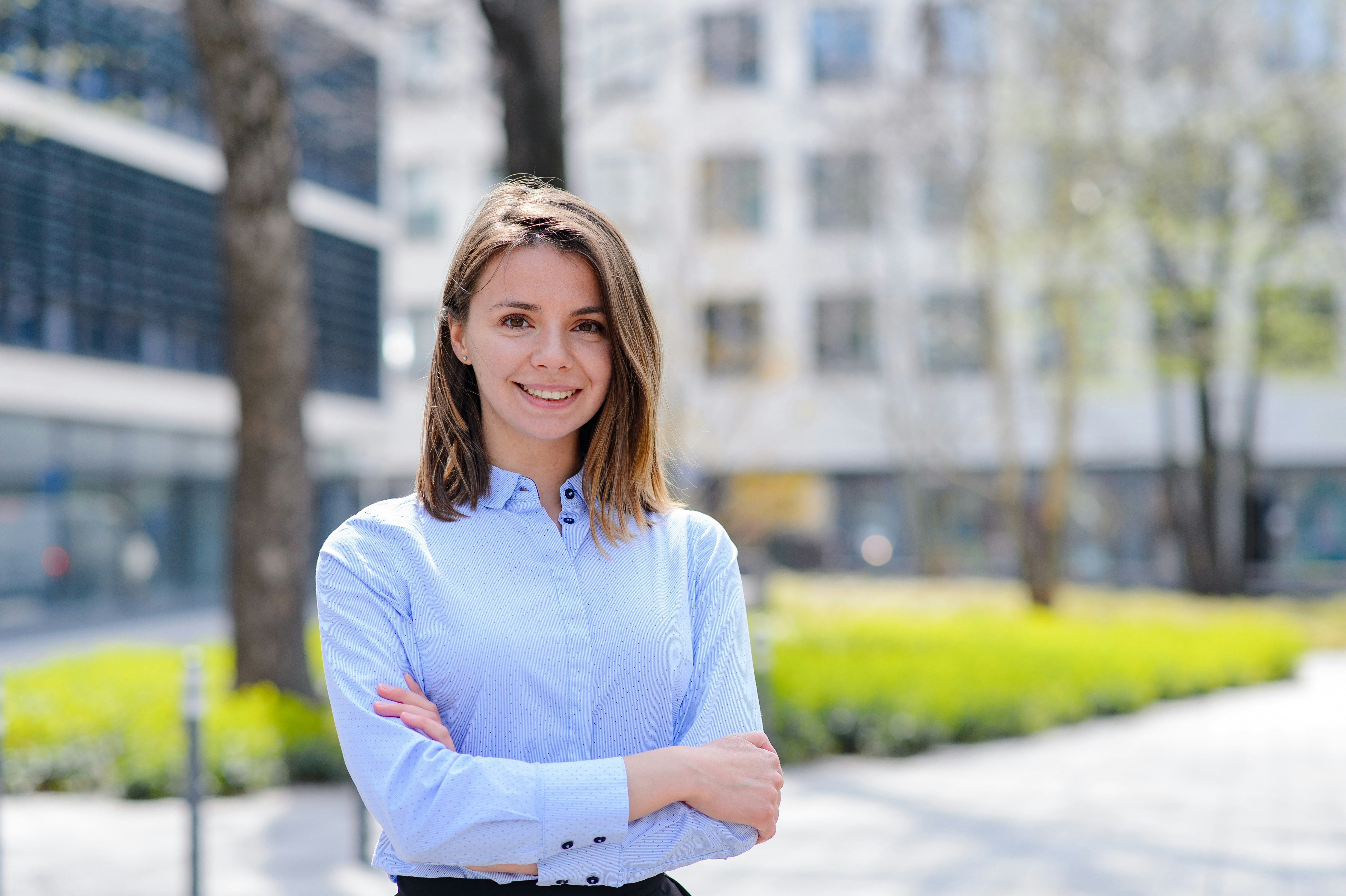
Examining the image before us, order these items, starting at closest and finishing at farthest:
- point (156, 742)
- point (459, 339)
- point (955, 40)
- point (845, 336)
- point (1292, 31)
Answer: point (459, 339), point (156, 742), point (1292, 31), point (955, 40), point (845, 336)

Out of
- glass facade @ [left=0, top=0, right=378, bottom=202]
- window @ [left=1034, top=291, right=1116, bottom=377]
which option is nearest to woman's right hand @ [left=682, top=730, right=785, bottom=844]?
glass facade @ [left=0, top=0, right=378, bottom=202]

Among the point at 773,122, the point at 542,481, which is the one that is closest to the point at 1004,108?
the point at 773,122

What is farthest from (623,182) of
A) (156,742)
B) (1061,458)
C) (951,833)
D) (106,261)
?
(951,833)

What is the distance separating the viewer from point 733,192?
31969 mm

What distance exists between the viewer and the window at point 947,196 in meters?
19.2

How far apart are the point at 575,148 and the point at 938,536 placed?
1206cm

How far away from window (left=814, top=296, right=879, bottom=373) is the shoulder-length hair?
99.7 feet

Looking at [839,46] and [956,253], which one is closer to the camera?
[956,253]

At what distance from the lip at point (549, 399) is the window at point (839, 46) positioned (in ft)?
71.2

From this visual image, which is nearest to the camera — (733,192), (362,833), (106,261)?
(362,833)

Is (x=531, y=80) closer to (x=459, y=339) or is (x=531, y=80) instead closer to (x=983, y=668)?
(x=459, y=339)

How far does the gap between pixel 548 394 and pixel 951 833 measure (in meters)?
6.30

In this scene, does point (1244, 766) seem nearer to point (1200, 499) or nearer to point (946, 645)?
point (946, 645)

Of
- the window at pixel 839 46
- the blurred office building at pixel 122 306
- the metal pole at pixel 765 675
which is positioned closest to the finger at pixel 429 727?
the metal pole at pixel 765 675
